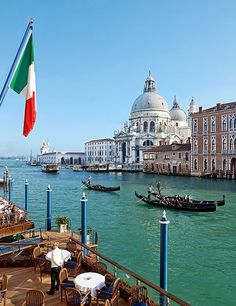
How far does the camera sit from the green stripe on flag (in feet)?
23.0

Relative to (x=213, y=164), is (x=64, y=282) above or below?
below

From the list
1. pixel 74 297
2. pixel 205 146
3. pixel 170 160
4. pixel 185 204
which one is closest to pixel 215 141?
A: pixel 205 146

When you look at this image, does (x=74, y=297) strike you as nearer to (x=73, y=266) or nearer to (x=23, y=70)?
(x=73, y=266)

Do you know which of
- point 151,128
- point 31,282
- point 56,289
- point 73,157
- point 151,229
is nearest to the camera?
point 56,289

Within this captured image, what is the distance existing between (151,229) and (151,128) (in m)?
83.6

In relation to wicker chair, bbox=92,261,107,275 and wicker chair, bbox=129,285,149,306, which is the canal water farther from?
wicker chair, bbox=129,285,149,306

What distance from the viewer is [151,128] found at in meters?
99.2

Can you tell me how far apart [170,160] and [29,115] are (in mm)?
59087

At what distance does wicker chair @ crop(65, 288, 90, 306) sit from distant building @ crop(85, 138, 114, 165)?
11008cm

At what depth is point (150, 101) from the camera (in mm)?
100812

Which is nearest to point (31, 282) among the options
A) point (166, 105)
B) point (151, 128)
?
point (151, 128)

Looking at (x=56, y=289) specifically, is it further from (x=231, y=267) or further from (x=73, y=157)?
(x=73, y=157)

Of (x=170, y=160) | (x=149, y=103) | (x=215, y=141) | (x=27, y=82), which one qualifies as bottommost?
(x=170, y=160)

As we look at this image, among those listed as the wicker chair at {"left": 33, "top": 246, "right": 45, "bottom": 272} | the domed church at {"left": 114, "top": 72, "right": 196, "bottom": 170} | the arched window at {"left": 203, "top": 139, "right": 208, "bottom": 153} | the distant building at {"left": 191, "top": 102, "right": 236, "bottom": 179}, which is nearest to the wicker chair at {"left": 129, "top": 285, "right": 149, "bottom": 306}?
the wicker chair at {"left": 33, "top": 246, "right": 45, "bottom": 272}
